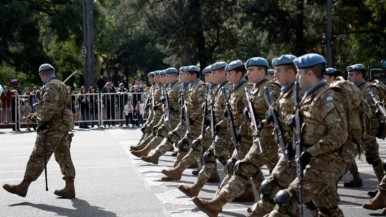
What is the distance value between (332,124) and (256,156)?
68.8 inches

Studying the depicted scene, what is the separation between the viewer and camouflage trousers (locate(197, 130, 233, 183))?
30.7 ft

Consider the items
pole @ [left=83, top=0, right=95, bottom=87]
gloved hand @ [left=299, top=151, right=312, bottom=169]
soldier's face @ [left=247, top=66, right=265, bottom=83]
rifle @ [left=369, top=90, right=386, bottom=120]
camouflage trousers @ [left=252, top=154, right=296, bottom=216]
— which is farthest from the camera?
pole @ [left=83, top=0, right=95, bottom=87]

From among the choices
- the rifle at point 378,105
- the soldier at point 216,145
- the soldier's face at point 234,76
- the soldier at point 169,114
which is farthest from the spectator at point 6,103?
the soldier's face at point 234,76

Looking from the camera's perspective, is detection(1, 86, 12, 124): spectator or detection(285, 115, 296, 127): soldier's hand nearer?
detection(285, 115, 296, 127): soldier's hand

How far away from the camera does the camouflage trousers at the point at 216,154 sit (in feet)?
30.7

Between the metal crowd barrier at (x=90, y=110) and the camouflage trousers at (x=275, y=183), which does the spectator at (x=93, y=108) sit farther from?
the camouflage trousers at (x=275, y=183)

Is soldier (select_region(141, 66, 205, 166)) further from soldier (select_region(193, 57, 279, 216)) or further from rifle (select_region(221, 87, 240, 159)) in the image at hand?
soldier (select_region(193, 57, 279, 216))

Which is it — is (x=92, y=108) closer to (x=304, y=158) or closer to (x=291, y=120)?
(x=291, y=120)

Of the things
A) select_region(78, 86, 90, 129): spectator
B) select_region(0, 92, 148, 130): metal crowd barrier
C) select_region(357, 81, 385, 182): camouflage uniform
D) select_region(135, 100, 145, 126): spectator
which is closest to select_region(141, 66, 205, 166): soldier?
select_region(357, 81, 385, 182): camouflage uniform

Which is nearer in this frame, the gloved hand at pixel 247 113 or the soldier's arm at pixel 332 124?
the soldier's arm at pixel 332 124

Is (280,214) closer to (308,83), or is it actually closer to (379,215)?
(308,83)

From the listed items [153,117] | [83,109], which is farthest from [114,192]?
[83,109]

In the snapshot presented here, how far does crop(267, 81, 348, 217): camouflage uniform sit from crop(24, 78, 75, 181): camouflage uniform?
4505 millimetres

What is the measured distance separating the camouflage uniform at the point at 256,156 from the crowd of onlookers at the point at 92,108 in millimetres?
17300
